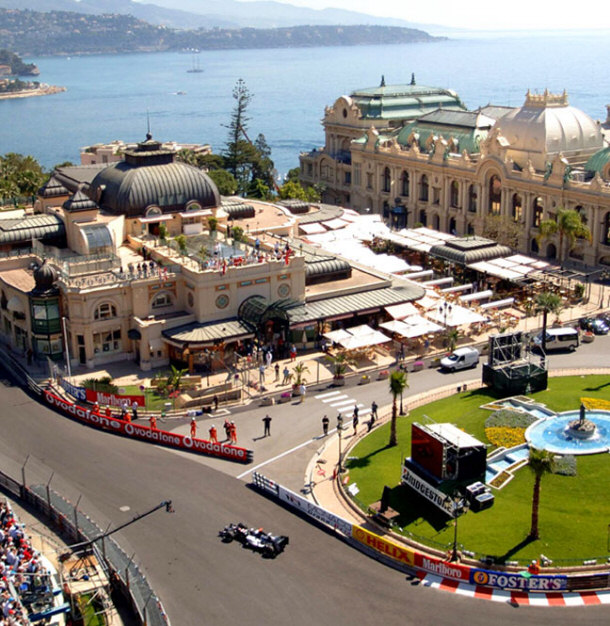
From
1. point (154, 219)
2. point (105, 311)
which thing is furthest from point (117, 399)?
point (154, 219)

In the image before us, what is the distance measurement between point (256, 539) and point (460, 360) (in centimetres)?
2791

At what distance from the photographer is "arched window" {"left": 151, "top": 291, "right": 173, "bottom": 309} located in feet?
227

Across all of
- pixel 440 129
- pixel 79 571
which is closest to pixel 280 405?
pixel 79 571

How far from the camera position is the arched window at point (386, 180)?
11923 cm

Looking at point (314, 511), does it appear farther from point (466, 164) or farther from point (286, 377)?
point (466, 164)

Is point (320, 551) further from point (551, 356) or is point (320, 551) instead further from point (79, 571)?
point (551, 356)

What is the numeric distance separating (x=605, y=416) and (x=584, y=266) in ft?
133

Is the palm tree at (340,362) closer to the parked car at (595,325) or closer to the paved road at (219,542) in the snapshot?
the paved road at (219,542)

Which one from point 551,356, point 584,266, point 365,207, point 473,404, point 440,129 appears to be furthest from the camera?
point 365,207

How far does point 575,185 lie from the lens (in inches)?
3671

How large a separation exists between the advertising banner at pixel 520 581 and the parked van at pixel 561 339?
32606 millimetres

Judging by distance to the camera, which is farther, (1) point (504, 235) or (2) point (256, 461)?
(1) point (504, 235)

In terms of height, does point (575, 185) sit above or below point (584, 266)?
above

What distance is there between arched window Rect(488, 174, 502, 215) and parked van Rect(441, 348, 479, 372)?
39.8m
